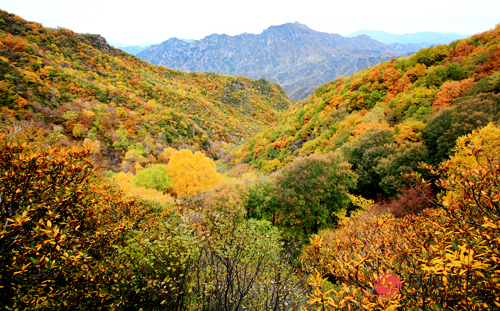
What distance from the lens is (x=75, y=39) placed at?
2790 inches

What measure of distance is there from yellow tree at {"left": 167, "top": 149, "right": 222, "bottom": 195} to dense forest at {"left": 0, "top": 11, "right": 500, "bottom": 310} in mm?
297

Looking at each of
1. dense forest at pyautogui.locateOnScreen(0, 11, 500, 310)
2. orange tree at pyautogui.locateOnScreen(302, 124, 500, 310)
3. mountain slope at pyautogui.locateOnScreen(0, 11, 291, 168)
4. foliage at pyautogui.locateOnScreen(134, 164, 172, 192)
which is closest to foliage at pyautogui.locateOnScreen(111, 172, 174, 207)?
dense forest at pyautogui.locateOnScreen(0, 11, 500, 310)

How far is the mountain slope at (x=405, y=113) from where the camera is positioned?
1562 centimetres

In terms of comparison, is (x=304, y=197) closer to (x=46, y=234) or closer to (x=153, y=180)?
(x=46, y=234)

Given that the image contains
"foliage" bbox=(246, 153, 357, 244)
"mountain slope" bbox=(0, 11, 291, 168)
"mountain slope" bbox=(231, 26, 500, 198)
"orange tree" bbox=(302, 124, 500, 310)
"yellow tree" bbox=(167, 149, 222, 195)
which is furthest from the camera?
"mountain slope" bbox=(0, 11, 291, 168)

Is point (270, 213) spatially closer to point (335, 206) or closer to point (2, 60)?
point (335, 206)

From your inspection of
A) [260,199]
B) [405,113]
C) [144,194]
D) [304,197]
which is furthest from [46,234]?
[405,113]

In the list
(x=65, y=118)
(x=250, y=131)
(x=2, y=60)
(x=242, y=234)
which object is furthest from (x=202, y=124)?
(x=242, y=234)

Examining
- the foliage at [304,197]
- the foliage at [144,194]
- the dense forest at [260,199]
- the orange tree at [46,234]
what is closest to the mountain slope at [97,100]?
the dense forest at [260,199]

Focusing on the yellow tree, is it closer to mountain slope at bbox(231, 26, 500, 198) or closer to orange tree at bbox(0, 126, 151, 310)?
mountain slope at bbox(231, 26, 500, 198)

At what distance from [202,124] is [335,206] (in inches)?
2538

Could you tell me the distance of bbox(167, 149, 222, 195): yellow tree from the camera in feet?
83.6

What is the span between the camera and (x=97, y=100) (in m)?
48.1

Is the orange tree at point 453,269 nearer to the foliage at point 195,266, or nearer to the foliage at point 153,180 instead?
the foliage at point 195,266
